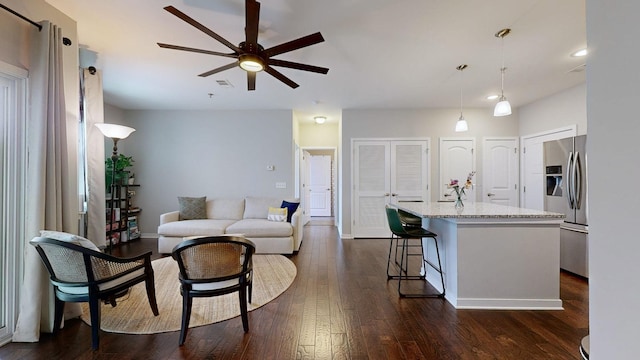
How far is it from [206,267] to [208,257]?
0.29 feet

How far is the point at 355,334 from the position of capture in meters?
2.11

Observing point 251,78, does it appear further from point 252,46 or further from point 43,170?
point 43,170

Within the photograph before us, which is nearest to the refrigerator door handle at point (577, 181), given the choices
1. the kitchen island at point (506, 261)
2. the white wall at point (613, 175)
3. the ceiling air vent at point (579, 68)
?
the ceiling air vent at point (579, 68)

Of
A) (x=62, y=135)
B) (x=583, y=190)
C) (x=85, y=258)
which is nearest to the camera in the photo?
(x=85, y=258)

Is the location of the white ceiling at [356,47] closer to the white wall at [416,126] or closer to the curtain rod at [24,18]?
the curtain rod at [24,18]

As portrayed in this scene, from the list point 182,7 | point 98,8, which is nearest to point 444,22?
point 182,7

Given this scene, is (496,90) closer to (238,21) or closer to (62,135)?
(238,21)

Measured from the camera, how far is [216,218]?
4930 millimetres

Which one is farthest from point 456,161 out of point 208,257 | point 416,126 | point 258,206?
point 208,257

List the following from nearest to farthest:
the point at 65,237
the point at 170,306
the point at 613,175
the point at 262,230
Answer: the point at 613,175, the point at 65,237, the point at 170,306, the point at 262,230

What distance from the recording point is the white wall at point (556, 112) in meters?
3.98

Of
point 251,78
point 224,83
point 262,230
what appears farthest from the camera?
point 262,230

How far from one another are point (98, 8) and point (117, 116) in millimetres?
3676

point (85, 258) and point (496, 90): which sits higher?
point (496, 90)
